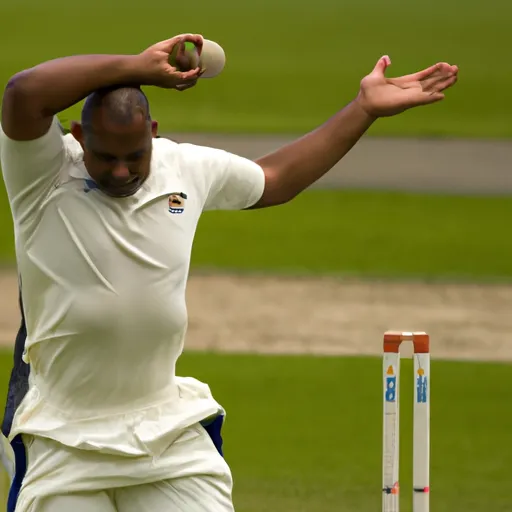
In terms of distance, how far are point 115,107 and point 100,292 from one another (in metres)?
0.57

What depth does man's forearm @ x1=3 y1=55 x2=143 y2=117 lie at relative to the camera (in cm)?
441

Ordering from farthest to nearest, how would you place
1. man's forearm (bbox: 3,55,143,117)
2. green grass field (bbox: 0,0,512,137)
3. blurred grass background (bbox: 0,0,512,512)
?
green grass field (bbox: 0,0,512,137) → blurred grass background (bbox: 0,0,512,512) → man's forearm (bbox: 3,55,143,117)

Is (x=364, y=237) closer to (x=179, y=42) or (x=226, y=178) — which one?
(x=226, y=178)

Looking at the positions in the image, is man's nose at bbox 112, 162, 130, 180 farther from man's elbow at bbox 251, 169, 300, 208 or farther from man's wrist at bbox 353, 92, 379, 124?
man's wrist at bbox 353, 92, 379, 124

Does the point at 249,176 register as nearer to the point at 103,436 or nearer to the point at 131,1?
the point at 103,436

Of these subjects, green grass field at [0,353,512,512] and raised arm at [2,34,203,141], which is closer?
raised arm at [2,34,203,141]

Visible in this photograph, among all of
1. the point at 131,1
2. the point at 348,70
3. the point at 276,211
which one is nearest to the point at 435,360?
the point at 276,211

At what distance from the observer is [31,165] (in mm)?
4555

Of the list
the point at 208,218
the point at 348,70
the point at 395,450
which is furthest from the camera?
the point at 348,70

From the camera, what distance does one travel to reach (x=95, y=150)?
459 cm

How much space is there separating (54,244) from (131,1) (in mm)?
28840

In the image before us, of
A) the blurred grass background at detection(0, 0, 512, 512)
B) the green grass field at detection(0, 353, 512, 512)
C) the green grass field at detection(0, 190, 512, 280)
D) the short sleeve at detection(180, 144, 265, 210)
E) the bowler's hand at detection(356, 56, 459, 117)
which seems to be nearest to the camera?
the short sleeve at detection(180, 144, 265, 210)

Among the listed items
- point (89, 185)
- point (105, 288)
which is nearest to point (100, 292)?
point (105, 288)

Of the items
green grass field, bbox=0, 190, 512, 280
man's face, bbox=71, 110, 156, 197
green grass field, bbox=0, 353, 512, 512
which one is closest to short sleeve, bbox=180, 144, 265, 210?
man's face, bbox=71, 110, 156, 197
